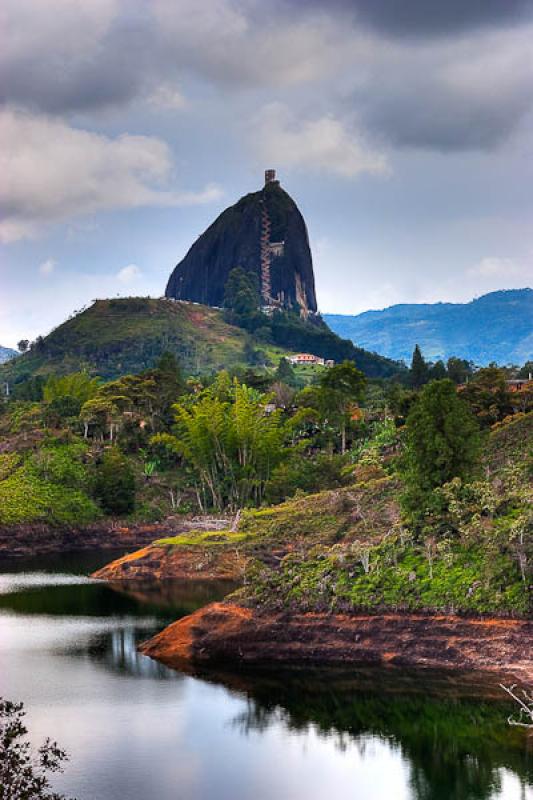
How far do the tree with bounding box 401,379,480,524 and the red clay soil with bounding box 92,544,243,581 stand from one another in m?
19.4

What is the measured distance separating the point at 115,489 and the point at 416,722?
56.2 metres

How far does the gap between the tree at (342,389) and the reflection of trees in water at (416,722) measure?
2110 inches

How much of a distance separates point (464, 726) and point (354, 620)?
33.4 feet

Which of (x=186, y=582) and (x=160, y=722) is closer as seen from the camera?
(x=160, y=722)

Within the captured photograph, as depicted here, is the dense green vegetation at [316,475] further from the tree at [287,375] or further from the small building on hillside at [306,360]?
the small building on hillside at [306,360]

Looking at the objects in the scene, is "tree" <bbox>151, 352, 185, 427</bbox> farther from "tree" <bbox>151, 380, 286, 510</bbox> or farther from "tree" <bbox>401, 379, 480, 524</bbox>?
"tree" <bbox>401, 379, 480, 524</bbox>

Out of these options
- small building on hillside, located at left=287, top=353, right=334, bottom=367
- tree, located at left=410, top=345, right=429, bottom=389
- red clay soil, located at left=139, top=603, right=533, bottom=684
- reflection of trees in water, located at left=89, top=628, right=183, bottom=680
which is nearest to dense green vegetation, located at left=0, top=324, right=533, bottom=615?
tree, located at left=410, top=345, right=429, bottom=389

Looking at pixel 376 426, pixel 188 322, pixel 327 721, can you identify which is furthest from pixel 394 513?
pixel 188 322

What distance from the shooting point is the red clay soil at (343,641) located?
142ft

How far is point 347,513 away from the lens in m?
67.2

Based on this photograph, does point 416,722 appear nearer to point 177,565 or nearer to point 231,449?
point 177,565

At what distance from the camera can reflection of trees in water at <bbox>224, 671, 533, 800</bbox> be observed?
3331 centimetres

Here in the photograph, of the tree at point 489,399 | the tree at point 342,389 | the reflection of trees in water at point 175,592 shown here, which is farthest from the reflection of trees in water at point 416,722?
the tree at point 342,389

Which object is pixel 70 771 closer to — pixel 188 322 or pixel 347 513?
pixel 347 513
